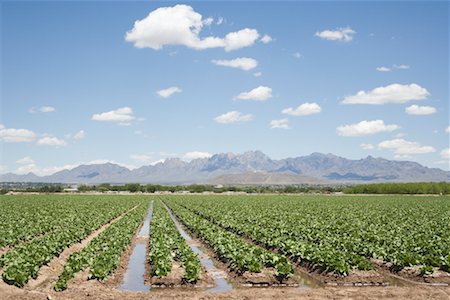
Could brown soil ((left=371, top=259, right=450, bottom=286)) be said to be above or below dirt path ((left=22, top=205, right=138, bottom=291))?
above

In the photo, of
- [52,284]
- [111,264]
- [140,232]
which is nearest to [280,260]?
[111,264]

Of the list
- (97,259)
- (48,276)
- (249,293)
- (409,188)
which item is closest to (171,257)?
(97,259)

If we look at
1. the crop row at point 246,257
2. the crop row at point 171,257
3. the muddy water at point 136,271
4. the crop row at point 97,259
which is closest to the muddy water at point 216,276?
the crop row at point 246,257

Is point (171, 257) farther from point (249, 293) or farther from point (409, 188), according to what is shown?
point (409, 188)

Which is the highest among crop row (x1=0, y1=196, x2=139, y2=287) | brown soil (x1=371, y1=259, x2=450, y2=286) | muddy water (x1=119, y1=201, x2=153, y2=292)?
crop row (x1=0, y1=196, x2=139, y2=287)

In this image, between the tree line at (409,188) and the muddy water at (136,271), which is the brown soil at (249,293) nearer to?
the muddy water at (136,271)

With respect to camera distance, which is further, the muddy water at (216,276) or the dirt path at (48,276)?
the muddy water at (216,276)

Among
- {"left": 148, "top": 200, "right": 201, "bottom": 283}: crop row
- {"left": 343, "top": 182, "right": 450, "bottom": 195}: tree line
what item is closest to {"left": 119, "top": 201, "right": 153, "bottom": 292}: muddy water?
{"left": 148, "top": 200, "right": 201, "bottom": 283}: crop row

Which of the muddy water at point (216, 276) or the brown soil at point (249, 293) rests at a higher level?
the brown soil at point (249, 293)

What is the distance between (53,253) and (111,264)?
428cm

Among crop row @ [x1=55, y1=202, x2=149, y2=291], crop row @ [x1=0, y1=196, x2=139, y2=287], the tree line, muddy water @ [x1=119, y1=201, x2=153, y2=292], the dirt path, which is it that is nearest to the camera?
crop row @ [x1=0, y1=196, x2=139, y2=287]

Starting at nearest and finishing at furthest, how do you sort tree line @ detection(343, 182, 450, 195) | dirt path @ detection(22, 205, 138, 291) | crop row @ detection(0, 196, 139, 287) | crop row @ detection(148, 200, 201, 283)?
crop row @ detection(0, 196, 139, 287) < dirt path @ detection(22, 205, 138, 291) < crop row @ detection(148, 200, 201, 283) < tree line @ detection(343, 182, 450, 195)

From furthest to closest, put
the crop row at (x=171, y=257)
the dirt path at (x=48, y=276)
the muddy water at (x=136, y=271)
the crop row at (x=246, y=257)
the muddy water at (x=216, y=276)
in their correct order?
the crop row at (x=246, y=257)
the crop row at (x=171, y=257)
the muddy water at (x=136, y=271)
the muddy water at (x=216, y=276)
the dirt path at (x=48, y=276)

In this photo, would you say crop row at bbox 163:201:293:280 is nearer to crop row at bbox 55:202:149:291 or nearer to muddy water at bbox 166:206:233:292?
muddy water at bbox 166:206:233:292
